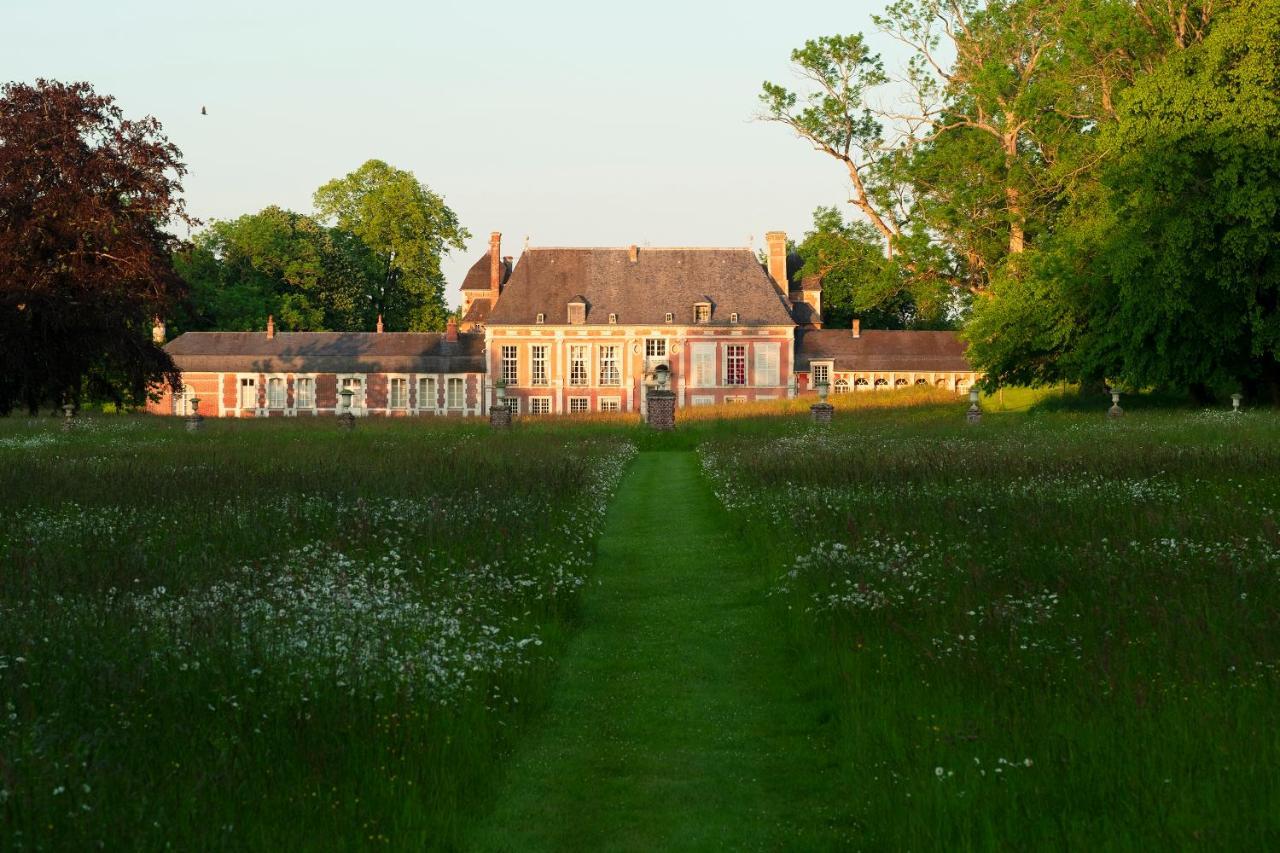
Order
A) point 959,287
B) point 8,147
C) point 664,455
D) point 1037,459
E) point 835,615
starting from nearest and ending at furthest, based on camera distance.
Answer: point 835,615, point 1037,459, point 664,455, point 8,147, point 959,287

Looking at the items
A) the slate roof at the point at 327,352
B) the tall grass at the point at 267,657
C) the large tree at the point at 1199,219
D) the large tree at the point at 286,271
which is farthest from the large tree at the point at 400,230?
the tall grass at the point at 267,657

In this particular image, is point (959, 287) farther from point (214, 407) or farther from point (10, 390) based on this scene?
point (214, 407)

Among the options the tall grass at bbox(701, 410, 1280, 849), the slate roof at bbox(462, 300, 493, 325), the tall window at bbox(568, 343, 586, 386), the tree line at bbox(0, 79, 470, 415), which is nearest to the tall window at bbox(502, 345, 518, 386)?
the tall window at bbox(568, 343, 586, 386)

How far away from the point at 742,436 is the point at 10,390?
2096cm

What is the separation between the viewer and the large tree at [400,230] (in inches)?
3324

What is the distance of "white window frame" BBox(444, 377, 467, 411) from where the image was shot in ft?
223

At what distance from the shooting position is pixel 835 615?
980cm

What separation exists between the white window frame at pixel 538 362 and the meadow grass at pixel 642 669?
50.6m

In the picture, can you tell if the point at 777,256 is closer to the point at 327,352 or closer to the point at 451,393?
the point at 451,393

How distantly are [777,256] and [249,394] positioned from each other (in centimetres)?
3051

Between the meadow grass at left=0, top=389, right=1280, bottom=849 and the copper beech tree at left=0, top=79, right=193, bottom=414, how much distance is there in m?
19.7

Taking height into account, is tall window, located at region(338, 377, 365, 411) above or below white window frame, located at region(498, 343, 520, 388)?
below

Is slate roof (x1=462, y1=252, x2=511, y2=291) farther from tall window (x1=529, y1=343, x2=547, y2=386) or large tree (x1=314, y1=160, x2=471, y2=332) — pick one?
tall window (x1=529, y1=343, x2=547, y2=386)

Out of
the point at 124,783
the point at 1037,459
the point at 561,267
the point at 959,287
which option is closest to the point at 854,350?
the point at 561,267
